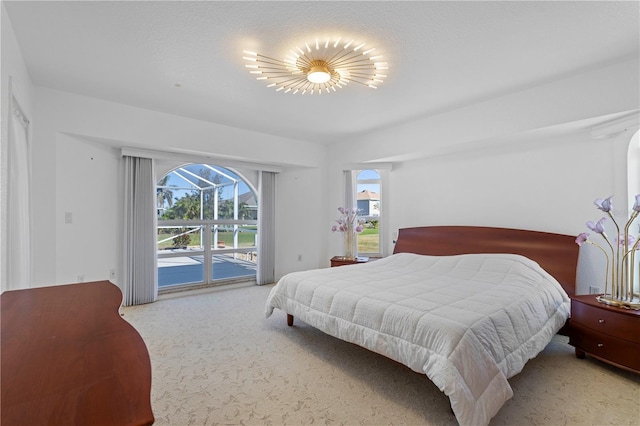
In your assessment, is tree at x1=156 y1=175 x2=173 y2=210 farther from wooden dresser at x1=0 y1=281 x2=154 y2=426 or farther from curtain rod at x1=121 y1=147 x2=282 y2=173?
wooden dresser at x1=0 y1=281 x2=154 y2=426

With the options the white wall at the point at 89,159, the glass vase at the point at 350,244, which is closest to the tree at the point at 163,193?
the white wall at the point at 89,159

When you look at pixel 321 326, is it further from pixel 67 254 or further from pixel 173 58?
pixel 67 254

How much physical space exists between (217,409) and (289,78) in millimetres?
2623

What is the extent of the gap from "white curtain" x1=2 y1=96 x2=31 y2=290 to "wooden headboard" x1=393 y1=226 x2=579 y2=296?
4035 mm

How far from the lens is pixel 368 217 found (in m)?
5.22

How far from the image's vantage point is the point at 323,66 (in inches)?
96.4

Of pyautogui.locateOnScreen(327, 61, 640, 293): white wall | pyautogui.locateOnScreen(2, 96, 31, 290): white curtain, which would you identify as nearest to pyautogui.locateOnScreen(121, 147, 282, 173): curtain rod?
pyautogui.locateOnScreen(2, 96, 31, 290): white curtain

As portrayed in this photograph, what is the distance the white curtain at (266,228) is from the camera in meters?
5.34

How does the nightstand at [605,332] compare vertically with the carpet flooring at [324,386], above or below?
above

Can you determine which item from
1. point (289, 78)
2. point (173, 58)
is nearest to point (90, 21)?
point (173, 58)

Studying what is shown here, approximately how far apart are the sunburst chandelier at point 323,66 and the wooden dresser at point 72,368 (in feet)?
6.80

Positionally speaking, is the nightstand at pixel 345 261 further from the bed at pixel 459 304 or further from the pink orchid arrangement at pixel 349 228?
the bed at pixel 459 304

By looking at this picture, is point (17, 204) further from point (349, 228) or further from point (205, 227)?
point (349, 228)

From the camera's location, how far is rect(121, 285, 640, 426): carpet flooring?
1.87m
